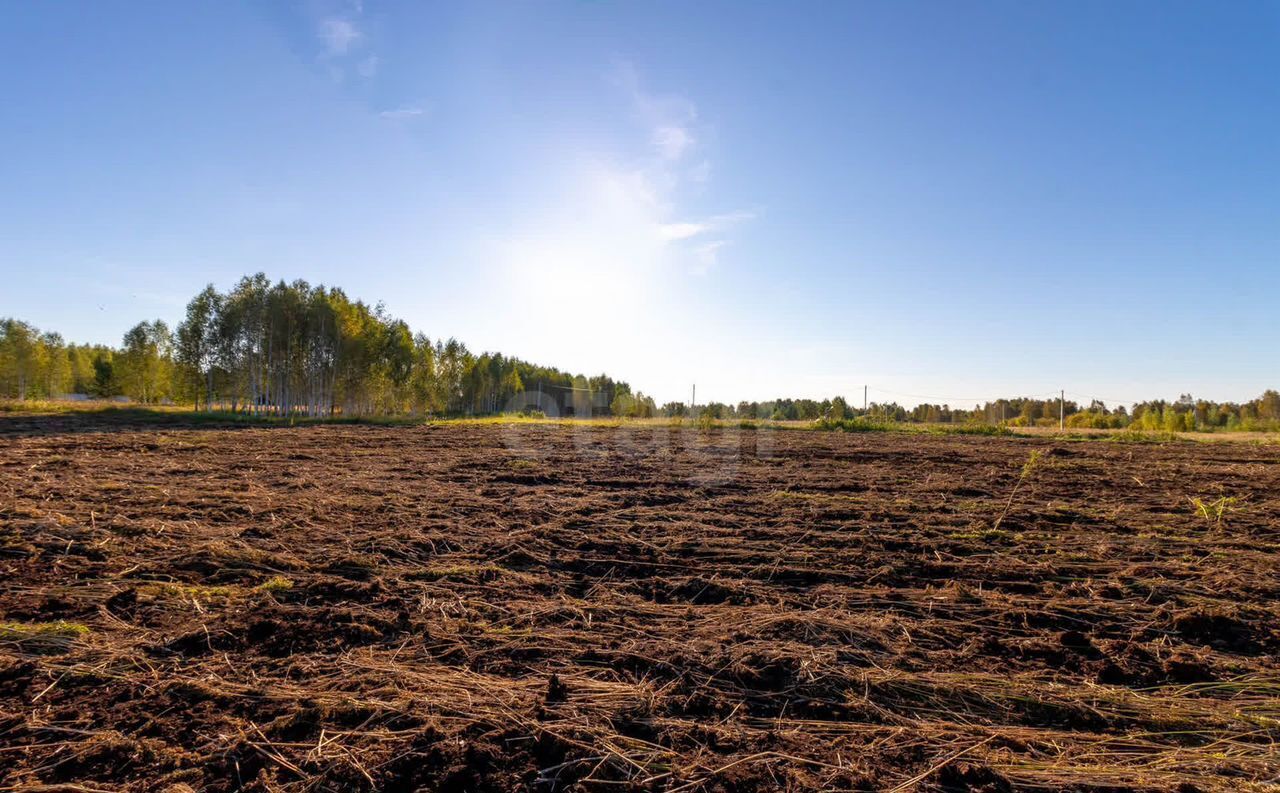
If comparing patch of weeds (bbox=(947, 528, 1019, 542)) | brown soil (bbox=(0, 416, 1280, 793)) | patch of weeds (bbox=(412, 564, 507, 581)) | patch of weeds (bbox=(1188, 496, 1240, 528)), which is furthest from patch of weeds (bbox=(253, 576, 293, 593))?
patch of weeds (bbox=(1188, 496, 1240, 528))

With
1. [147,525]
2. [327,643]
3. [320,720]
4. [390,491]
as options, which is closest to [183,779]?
[320,720]

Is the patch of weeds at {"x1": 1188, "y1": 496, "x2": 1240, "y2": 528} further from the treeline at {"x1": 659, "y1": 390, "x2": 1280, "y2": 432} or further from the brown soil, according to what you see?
the treeline at {"x1": 659, "y1": 390, "x2": 1280, "y2": 432}

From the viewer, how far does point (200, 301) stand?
3906 cm

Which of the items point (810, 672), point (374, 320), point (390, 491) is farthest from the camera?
point (374, 320)

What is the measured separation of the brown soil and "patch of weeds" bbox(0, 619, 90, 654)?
2cm

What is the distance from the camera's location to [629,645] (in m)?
3.09

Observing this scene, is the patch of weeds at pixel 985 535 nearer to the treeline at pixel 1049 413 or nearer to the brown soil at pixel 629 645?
the brown soil at pixel 629 645

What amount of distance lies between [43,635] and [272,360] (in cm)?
4557

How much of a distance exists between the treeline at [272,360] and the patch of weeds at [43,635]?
33.6 metres

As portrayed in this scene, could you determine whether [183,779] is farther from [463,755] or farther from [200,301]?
[200,301]

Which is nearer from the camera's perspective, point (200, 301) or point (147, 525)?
point (147, 525)

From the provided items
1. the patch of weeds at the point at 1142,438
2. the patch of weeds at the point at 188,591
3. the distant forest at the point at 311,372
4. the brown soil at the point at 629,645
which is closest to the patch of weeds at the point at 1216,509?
the brown soil at the point at 629,645

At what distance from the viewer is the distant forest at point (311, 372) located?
3638 centimetres

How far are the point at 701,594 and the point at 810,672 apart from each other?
1380 mm
